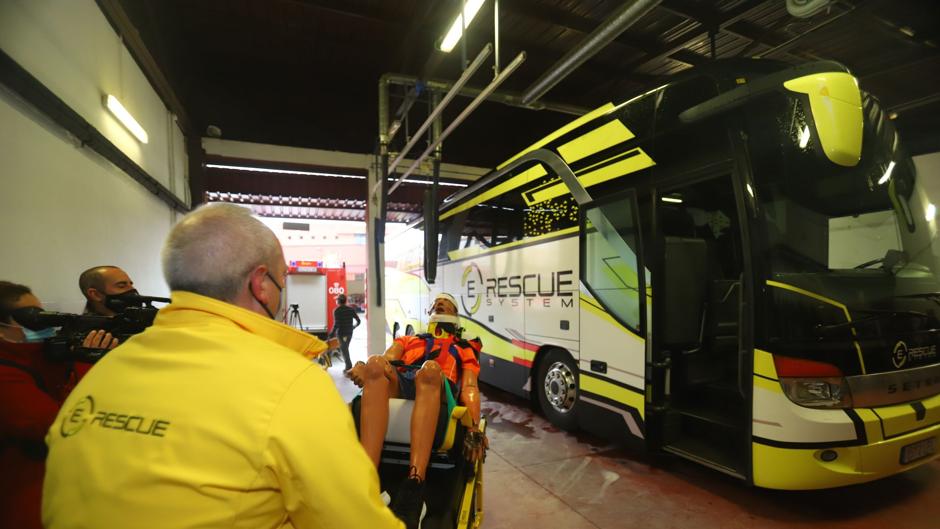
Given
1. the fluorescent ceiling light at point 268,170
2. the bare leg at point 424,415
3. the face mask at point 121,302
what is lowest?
the bare leg at point 424,415

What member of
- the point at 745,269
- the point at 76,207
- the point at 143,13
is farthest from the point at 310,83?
the point at 745,269

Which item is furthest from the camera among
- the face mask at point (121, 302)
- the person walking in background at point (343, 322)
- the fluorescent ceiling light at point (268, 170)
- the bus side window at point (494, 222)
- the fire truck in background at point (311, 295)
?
the fire truck in background at point (311, 295)

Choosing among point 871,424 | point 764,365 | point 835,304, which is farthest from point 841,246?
point 871,424

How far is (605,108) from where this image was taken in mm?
4129

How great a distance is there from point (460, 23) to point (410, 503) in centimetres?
414

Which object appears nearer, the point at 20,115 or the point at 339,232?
the point at 20,115

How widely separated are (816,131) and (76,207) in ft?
17.2

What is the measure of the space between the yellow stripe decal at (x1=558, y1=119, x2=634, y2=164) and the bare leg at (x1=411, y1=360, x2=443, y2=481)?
2821 millimetres

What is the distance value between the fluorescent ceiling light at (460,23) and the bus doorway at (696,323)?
2.19 m

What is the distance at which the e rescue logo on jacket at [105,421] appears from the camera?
78 cm

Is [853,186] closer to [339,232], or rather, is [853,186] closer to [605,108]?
[605,108]

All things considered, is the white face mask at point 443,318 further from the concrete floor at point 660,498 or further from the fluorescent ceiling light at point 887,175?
the fluorescent ceiling light at point 887,175

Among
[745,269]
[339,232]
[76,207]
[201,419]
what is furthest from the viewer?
[339,232]

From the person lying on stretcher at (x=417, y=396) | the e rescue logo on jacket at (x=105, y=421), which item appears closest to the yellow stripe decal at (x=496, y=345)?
the person lying on stretcher at (x=417, y=396)
